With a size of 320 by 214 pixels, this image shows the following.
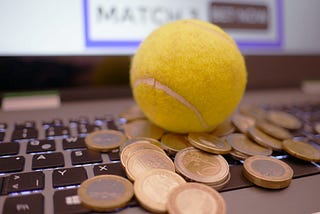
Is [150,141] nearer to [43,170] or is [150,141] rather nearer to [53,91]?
[43,170]

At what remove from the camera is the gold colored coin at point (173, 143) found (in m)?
0.31

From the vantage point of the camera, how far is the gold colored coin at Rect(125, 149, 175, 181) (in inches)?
10.4

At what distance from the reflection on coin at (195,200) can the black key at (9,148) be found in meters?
0.19

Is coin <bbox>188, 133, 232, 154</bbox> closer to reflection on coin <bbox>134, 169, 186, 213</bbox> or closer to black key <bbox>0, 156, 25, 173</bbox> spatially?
reflection on coin <bbox>134, 169, 186, 213</bbox>

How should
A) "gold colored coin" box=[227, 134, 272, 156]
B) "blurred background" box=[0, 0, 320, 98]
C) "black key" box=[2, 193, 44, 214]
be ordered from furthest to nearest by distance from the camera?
"blurred background" box=[0, 0, 320, 98]
"gold colored coin" box=[227, 134, 272, 156]
"black key" box=[2, 193, 44, 214]

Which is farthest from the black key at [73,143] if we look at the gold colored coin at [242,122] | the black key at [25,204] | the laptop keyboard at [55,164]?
the gold colored coin at [242,122]

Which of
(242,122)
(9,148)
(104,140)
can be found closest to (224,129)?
(242,122)

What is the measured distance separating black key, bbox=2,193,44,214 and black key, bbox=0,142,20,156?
0.30ft

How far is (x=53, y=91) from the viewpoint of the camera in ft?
1.59

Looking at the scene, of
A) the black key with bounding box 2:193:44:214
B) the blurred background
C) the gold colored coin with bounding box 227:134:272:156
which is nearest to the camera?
the black key with bounding box 2:193:44:214

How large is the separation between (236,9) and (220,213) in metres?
0.46

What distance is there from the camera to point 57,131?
365mm

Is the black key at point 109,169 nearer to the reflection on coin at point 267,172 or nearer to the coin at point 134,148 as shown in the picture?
the coin at point 134,148

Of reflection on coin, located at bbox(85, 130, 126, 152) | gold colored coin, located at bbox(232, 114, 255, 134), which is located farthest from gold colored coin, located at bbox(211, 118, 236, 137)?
reflection on coin, located at bbox(85, 130, 126, 152)
